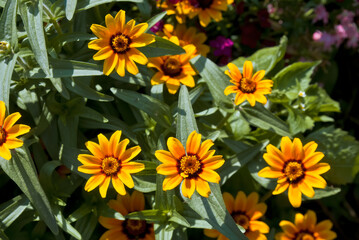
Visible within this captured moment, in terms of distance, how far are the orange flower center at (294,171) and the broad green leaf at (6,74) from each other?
3.08 feet

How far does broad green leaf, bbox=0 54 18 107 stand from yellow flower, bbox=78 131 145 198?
317 mm

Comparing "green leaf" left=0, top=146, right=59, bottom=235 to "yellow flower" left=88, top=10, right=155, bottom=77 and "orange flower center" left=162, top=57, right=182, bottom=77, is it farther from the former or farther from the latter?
"orange flower center" left=162, top=57, right=182, bottom=77

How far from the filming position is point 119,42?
147 cm

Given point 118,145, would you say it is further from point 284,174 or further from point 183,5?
point 183,5

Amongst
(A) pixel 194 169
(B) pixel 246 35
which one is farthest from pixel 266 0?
(A) pixel 194 169

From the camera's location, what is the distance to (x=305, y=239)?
5.97ft

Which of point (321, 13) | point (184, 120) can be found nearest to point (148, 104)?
point (184, 120)

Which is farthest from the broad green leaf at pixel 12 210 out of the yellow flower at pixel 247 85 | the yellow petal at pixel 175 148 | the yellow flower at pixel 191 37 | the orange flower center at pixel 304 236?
the orange flower center at pixel 304 236

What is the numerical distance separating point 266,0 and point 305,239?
1.38 m

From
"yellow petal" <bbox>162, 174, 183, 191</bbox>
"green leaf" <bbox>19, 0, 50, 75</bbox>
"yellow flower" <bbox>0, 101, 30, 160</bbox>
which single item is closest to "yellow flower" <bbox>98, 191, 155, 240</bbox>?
"yellow petal" <bbox>162, 174, 183, 191</bbox>

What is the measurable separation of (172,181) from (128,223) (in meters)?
0.44

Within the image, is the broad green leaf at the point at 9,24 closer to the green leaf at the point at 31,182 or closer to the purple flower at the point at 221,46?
the green leaf at the point at 31,182

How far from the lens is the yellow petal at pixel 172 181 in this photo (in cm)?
137

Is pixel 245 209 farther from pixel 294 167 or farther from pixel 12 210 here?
pixel 12 210
